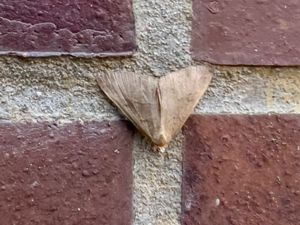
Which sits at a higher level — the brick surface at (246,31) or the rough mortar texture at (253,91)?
the brick surface at (246,31)

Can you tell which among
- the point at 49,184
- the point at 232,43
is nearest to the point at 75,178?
the point at 49,184

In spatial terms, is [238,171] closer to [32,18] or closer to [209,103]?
[209,103]

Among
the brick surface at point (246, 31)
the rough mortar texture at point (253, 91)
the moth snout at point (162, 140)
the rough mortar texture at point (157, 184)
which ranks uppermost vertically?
the brick surface at point (246, 31)
